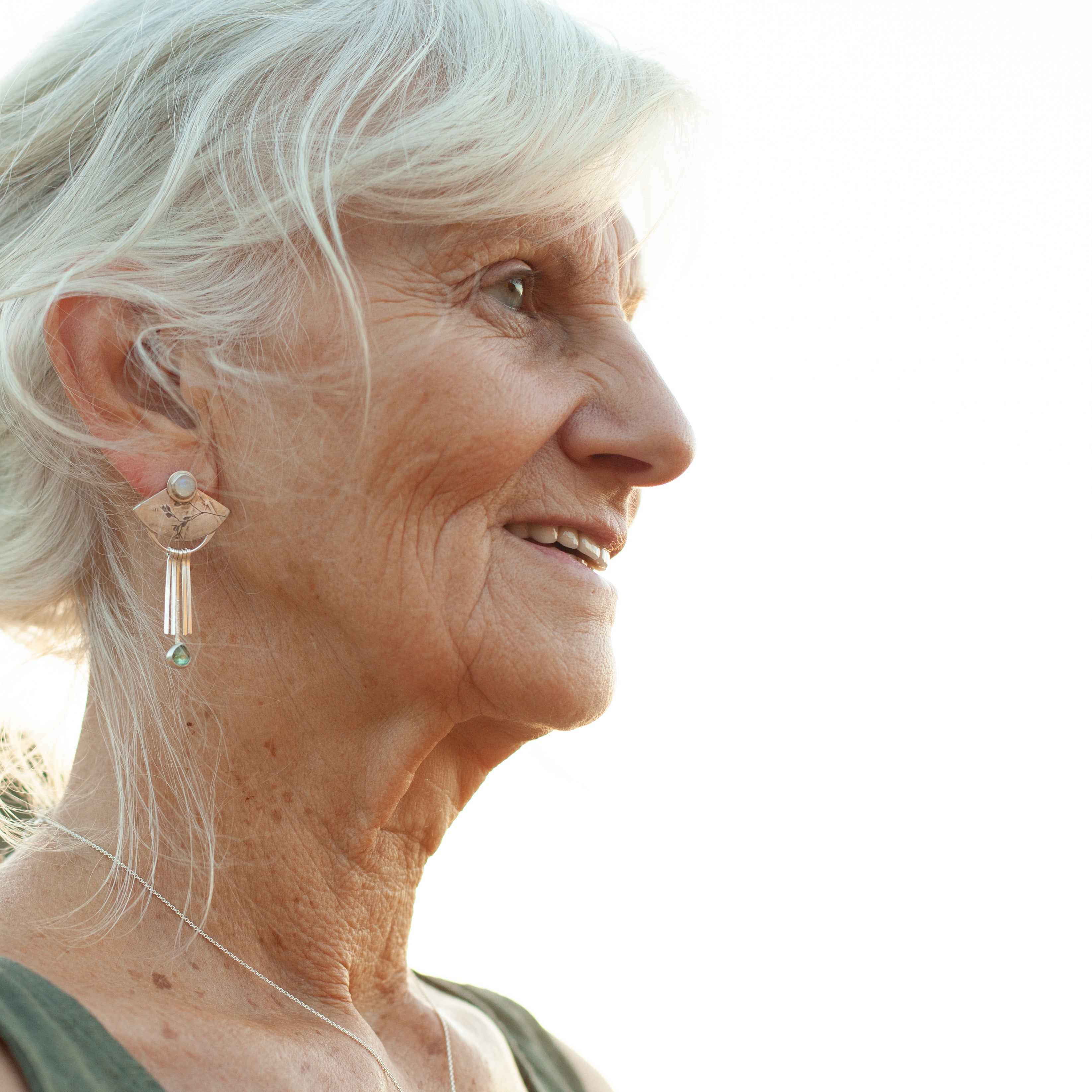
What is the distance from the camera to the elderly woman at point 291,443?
1.34 meters

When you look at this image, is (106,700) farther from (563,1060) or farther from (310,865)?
(563,1060)

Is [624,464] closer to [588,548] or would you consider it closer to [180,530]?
[588,548]

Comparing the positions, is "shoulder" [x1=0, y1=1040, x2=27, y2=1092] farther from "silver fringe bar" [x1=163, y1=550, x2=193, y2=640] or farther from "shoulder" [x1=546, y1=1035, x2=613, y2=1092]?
"shoulder" [x1=546, y1=1035, x2=613, y2=1092]

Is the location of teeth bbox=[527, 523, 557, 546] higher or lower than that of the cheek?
higher

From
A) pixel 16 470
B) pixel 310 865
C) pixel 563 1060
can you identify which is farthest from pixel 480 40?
pixel 563 1060

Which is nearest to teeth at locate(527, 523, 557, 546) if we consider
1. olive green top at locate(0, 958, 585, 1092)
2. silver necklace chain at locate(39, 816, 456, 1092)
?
silver necklace chain at locate(39, 816, 456, 1092)

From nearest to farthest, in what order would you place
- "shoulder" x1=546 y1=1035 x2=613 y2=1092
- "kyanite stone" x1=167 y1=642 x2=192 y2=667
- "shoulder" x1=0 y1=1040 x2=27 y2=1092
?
"shoulder" x1=0 y1=1040 x2=27 y2=1092 → "kyanite stone" x1=167 y1=642 x2=192 y2=667 → "shoulder" x1=546 y1=1035 x2=613 y2=1092

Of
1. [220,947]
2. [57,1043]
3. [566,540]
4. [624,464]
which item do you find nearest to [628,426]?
[624,464]

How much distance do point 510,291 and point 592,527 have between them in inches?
13.4

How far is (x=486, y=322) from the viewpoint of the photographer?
1.41 metres

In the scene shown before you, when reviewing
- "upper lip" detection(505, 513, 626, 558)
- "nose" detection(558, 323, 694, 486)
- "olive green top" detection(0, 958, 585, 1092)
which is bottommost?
"olive green top" detection(0, 958, 585, 1092)

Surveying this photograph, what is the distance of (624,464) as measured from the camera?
58.6 inches

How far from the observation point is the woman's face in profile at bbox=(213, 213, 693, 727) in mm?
1344

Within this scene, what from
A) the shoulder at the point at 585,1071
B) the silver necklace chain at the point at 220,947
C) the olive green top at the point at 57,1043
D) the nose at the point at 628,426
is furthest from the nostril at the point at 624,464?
the shoulder at the point at 585,1071
